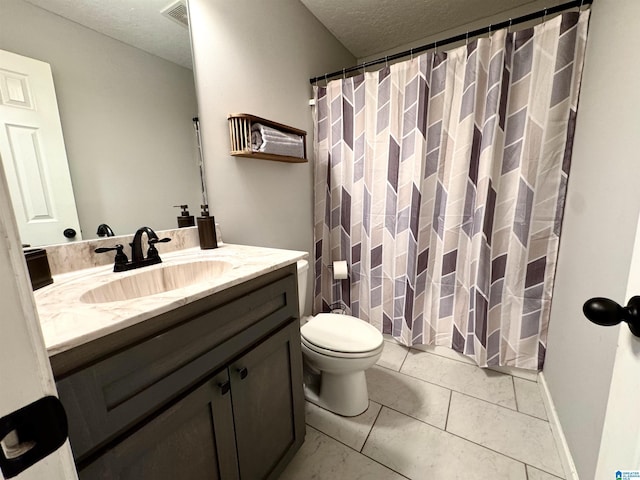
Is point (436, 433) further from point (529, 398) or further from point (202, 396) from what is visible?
point (202, 396)

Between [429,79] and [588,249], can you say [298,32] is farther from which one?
[588,249]

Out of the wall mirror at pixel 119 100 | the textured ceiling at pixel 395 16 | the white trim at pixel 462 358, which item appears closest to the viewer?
the wall mirror at pixel 119 100

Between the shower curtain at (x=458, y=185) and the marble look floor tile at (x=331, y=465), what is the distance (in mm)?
850

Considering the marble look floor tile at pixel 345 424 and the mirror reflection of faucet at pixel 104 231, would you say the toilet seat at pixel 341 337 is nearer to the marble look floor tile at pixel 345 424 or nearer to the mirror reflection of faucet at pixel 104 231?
the marble look floor tile at pixel 345 424

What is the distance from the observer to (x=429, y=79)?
1592 mm

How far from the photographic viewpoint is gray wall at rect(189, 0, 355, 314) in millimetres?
1323

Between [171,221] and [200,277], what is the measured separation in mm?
346

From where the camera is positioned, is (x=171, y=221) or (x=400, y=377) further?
(x=400, y=377)

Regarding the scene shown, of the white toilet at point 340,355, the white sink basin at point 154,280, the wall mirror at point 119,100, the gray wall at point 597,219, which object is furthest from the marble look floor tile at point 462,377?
the wall mirror at point 119,100

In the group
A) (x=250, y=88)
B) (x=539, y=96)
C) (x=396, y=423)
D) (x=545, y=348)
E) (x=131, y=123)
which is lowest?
(x=396, y=423)

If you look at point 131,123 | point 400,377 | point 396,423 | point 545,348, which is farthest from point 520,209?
point 131,123

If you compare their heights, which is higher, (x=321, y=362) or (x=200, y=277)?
(x=200, y=277)

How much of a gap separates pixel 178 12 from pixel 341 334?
167 centimetres

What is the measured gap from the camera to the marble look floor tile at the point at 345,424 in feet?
4.18
